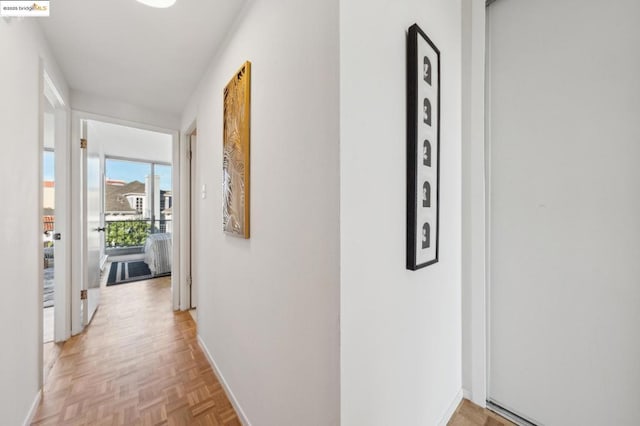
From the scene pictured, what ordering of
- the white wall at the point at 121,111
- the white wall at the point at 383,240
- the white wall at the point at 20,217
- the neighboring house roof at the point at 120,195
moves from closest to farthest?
the white wall at the point at 383,240 < the white wall at the point at 20,217 < the white wall at the point at 121,111 < the neighboring house roof at the point at 120,195

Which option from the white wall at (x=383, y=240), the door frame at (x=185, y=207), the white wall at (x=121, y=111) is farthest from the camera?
the door frame at (x=185, y=207)

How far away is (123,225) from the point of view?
19.2ft

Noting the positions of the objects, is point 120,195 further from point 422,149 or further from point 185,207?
point 422,149

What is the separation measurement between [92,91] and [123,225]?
4415 millimetres

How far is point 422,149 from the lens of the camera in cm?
111

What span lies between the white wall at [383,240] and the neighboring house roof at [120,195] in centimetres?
710

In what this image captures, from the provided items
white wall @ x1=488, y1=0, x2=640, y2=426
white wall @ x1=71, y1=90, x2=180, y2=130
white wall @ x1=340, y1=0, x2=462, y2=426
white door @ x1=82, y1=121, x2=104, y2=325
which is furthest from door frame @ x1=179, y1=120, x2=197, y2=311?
white wall @ x1=488, y1=0, x2=640, y2=426

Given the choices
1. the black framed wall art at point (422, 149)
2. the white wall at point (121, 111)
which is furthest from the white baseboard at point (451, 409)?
the white wall at point (121, 111)

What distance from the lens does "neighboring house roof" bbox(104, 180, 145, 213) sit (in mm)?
5887

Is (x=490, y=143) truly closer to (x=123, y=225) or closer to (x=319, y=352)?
(x=319, y=352)

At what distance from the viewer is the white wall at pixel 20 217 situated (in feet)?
3.92

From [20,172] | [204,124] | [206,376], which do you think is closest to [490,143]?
[204,124]

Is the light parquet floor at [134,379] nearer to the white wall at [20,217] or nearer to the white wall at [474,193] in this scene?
the white wall at [20,217]

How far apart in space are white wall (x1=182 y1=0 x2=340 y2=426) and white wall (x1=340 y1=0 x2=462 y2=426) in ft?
0.17
